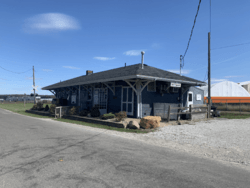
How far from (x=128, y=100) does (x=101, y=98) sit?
4.00m

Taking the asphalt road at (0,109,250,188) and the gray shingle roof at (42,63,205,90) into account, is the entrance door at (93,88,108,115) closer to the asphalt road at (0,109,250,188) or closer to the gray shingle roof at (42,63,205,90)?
the gray shingle roof at (42,63,205,90)

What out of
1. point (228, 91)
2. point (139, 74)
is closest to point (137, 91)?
point (139, 74)

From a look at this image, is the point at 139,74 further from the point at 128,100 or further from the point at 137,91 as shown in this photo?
the point at 128,100

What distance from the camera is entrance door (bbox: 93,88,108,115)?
670 inches

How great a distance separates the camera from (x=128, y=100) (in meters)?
14.7

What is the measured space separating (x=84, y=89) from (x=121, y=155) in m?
15.9

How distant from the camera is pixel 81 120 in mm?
14898

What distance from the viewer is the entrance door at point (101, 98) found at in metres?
17.0

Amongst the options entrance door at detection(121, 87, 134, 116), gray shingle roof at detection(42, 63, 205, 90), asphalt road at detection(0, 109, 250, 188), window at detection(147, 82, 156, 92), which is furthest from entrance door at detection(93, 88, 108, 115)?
asphalt road at detection(0, 109, 250, 188)

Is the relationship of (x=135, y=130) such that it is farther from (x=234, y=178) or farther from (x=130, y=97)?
(x=234, y=178)

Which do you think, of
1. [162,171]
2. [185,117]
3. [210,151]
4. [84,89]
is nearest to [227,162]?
[210,151]

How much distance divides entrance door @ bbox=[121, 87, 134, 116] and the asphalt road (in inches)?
319

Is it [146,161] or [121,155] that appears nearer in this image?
[146,161]

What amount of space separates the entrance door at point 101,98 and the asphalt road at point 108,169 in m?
10.8
